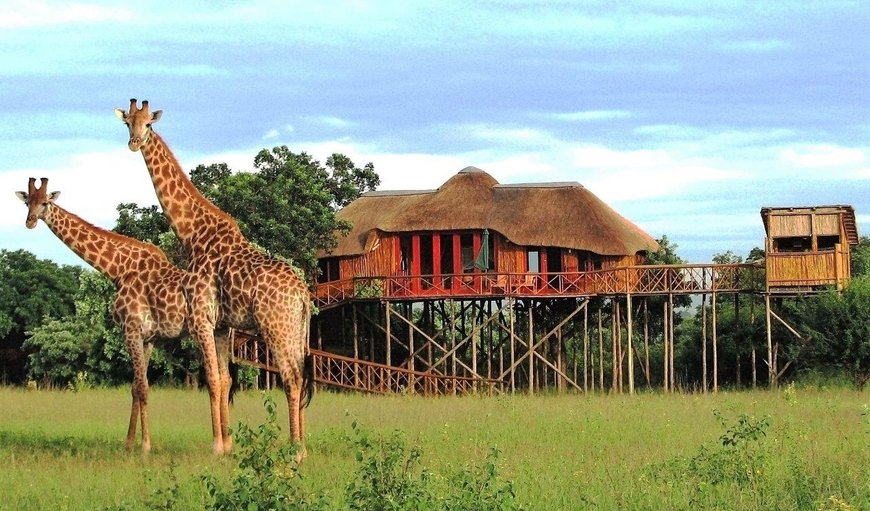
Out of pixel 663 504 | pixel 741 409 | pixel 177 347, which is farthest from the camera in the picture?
pixel 177 347

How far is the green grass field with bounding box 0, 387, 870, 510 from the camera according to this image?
14.1 metres

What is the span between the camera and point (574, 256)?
40781 millimetres

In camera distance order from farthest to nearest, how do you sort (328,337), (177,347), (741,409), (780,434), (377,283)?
1. (328,337)
2. (377,283)
3. (177,347)
4. (741,409)
5. (780,434)

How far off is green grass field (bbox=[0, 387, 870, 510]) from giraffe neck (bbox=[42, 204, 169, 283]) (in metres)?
2.63

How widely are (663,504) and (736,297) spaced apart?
85.2 feet

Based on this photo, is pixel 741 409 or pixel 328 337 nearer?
pixel 741 409

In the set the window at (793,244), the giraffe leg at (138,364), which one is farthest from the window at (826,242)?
the giraffe leg at (138,364)

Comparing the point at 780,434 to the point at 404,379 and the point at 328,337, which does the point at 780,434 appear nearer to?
the point at 404,379

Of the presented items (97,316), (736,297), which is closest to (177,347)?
(97,316)

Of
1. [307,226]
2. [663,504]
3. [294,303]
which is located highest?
[307,226]

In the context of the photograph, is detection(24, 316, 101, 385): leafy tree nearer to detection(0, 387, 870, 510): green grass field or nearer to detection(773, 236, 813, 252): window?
detection(0, 387, 870, 510): green grass field

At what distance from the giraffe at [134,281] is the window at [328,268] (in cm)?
2374

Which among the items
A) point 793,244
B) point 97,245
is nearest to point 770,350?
point 793,244

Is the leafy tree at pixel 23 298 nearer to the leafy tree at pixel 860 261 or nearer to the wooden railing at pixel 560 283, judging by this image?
the wooden railing at pixel 560 283
